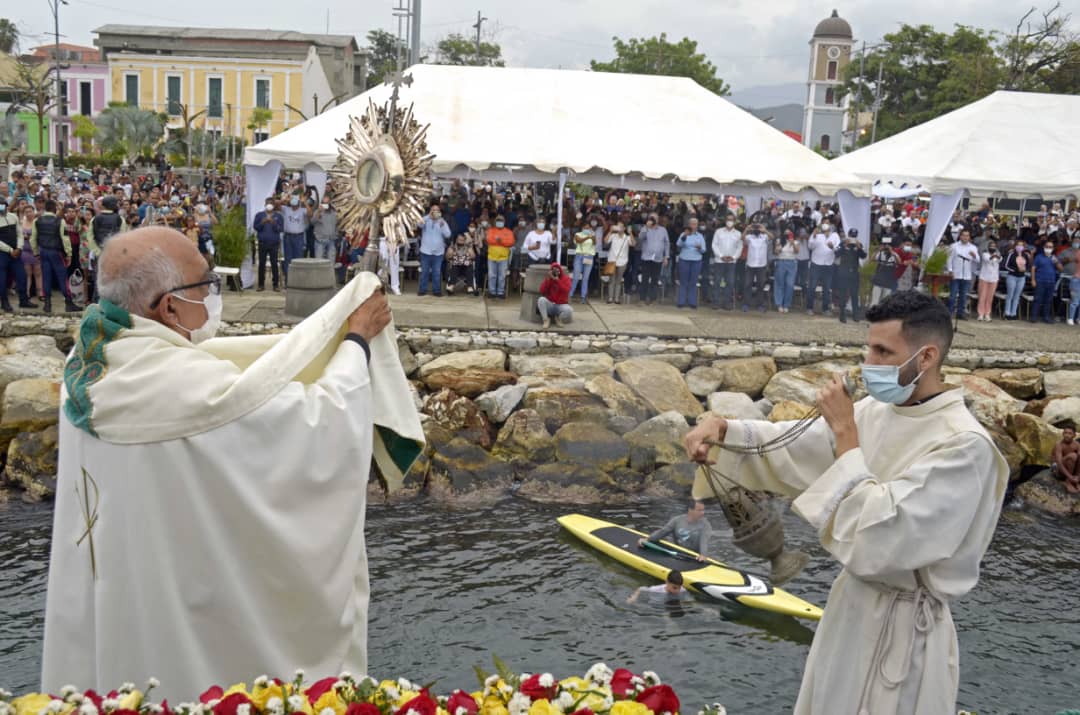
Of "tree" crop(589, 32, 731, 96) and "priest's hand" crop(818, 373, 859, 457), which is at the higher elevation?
"tree" crop(589, 32, 731, 96)

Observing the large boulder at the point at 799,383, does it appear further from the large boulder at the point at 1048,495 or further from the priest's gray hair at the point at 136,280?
the priest's gray hair at the point at 136,280

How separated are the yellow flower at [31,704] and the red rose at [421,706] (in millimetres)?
985

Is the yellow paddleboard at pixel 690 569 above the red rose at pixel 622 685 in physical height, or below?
below

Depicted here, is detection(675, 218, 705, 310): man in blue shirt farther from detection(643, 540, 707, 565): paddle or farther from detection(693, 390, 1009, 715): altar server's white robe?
detection(693, 390, 1009, 715): altar server's white robe

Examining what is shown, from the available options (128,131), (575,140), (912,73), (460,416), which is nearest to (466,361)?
(460,416)

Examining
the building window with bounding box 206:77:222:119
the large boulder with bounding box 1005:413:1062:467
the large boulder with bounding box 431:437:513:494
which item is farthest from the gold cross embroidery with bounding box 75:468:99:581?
the building window with bounding box 206:77:222:119

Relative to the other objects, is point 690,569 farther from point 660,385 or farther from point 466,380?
point 466,380

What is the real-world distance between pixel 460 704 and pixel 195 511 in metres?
1.19

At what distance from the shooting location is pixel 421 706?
2756 millimetres

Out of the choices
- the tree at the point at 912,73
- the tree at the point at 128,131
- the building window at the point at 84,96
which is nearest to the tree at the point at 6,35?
the building window at the point at 84,96

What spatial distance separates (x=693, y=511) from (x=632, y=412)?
3.39 meters

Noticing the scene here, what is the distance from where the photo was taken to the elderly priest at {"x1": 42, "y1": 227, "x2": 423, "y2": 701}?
342 centimetres

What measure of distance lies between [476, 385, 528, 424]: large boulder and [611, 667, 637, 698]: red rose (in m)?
11.3

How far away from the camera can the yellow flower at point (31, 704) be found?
2.84 m
